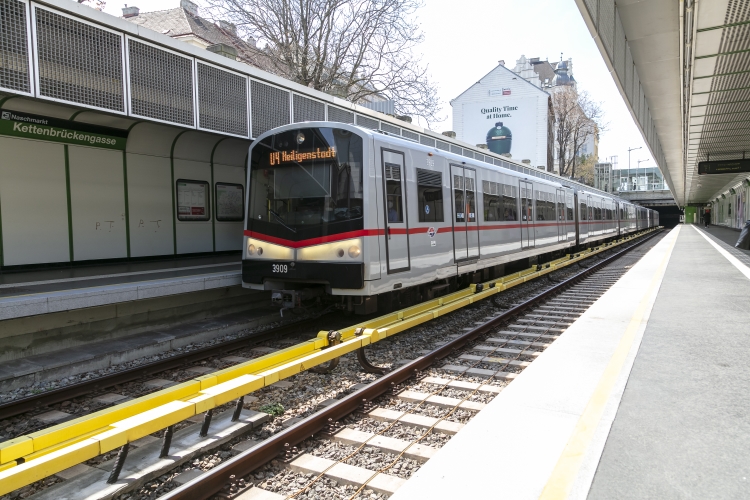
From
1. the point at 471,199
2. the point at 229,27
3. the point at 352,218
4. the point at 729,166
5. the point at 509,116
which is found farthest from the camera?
the point at 509,116

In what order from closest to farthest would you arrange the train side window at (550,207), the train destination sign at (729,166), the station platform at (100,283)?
the station platform at (100,283) < the train side window at (550,207) < the train destination sign at (729,166)

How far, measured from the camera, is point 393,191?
7789mm

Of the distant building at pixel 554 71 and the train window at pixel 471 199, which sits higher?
the distant building at pixel 554 71

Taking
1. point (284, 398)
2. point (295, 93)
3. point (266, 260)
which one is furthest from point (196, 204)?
point (284, 398)

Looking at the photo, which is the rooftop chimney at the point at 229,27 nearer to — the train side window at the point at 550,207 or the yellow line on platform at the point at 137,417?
the train side window at the point at 550,207

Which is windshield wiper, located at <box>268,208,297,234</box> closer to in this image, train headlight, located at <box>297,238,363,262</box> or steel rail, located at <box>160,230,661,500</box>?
train headlight, located at <box>297,238,363,262</box>

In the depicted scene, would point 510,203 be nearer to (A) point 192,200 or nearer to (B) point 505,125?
(A) point 192,200

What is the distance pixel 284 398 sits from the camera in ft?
17.8

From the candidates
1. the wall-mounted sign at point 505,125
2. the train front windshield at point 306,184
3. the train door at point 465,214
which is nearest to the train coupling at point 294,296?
the train front windshield at point 306,184

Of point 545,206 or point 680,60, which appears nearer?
point 680,60

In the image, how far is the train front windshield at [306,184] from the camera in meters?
7.27

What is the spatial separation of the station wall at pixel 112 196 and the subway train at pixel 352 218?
11.8ft

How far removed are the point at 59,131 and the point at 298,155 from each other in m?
4.70

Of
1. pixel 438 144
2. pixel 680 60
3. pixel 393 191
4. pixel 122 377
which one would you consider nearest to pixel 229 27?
pixel 438 144
